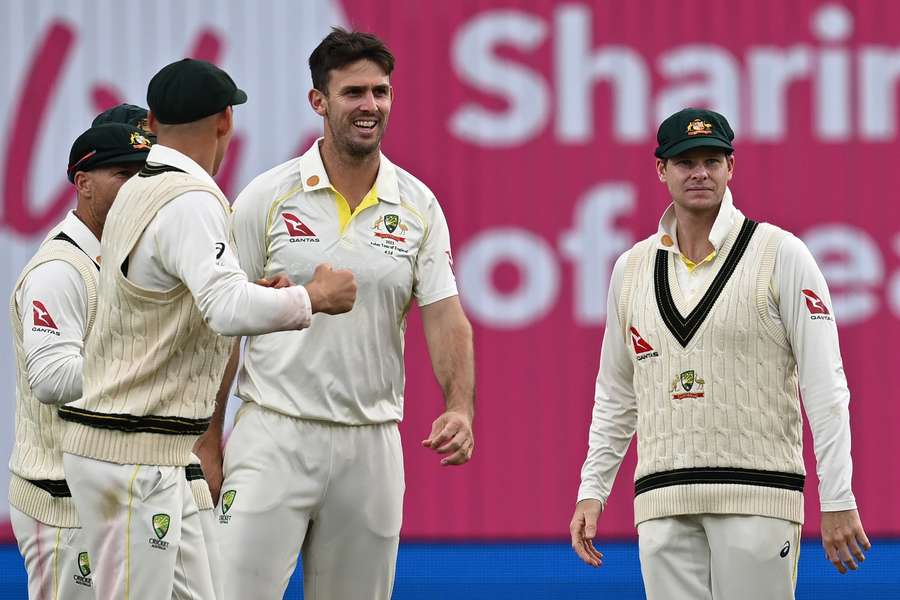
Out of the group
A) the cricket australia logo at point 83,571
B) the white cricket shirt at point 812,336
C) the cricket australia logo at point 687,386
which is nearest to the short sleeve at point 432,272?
the white cricket shirt at point 812,336

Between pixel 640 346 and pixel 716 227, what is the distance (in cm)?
37

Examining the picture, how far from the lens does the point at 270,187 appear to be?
4.06 metres

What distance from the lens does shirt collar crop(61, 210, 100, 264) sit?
3.85 metres

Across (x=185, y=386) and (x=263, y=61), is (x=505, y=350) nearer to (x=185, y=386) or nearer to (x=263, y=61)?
(x=263, y=61)

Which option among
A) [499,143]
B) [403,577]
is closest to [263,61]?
[499,143]

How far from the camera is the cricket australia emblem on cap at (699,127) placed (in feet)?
13.2

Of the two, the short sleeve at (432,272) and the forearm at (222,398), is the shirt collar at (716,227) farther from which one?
the forearm at (222,398)

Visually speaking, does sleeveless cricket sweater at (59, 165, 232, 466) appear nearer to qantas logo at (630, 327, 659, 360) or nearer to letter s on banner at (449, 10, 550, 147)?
qantas logo at (630, 327, 659, 360)

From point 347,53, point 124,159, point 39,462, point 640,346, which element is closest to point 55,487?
point 39,462

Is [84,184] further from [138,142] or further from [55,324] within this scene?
[55,324]

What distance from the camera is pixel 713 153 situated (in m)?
4.01

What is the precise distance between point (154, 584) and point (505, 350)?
4065 millimetres

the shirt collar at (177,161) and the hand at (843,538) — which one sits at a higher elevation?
the shirt collar at (177,161)

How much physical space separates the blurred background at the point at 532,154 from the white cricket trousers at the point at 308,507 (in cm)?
315
